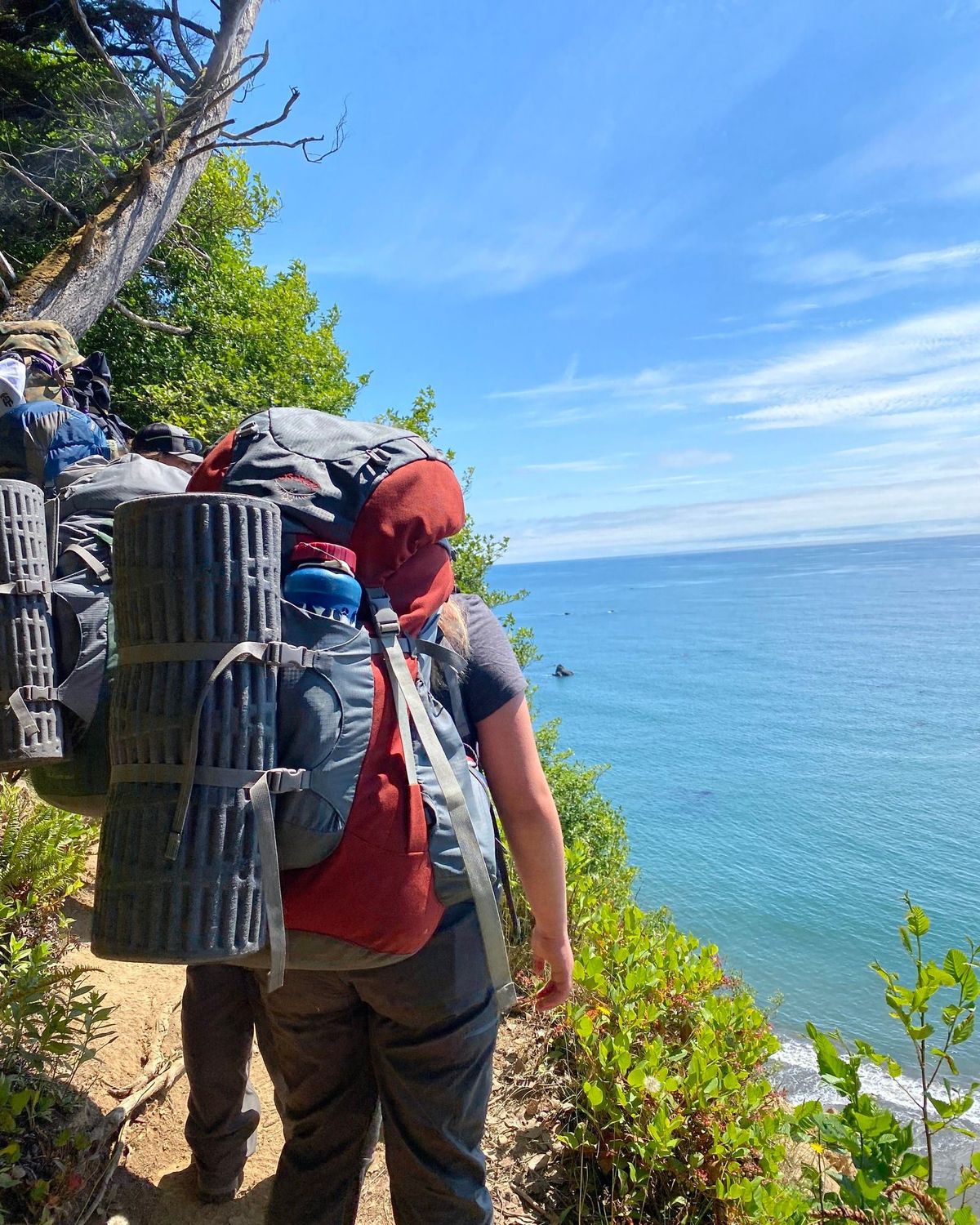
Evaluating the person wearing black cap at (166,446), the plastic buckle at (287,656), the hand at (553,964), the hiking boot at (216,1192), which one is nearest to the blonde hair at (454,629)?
the plastic buckle at (287,656)

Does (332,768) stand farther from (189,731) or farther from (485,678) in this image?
(485,678)

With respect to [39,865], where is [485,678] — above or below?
above

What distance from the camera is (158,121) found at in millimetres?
6699

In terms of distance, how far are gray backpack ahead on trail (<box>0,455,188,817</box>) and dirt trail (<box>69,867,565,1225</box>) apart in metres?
1.31

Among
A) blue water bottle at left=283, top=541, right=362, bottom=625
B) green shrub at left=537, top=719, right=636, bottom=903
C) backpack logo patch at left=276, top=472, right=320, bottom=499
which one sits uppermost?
backpack logo patch at left=276, top=472, right=320, bottom=499

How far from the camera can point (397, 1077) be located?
1.66m

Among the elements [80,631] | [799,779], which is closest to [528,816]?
[80,631]

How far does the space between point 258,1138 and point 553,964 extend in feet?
5.17

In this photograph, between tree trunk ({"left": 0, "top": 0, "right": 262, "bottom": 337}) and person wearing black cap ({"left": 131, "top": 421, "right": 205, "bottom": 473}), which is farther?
tree trunk ({"left": 0, "top": 0, "right": 262, "bottom": 337})

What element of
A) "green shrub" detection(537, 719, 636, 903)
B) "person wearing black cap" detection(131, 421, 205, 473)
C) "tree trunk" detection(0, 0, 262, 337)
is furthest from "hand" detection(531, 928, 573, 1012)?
"green shrub" detection(537, 719, 636, 903)

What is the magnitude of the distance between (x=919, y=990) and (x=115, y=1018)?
2960 mm

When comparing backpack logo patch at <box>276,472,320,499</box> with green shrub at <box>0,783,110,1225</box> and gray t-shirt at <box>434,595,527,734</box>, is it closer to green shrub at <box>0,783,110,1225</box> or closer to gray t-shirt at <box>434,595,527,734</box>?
gray t-shirt at <box>434,595,527,734</box>

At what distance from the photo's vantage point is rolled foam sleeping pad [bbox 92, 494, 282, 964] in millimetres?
1281

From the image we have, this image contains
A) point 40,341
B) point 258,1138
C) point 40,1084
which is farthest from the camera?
point 40,341
